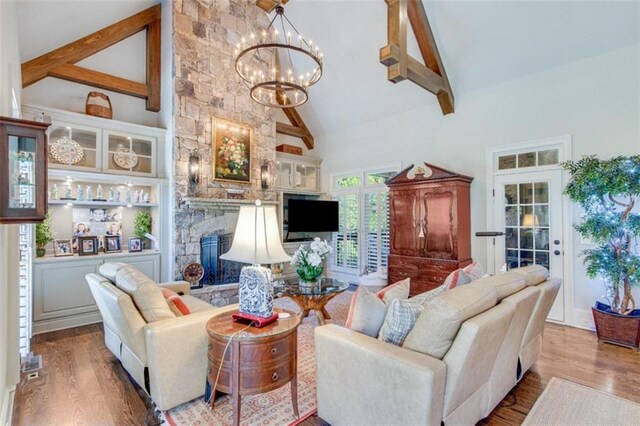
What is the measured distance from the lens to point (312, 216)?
652 centimetres

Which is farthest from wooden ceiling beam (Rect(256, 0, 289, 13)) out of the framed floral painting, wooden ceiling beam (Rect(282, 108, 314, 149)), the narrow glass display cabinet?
the narrow glass display cabinet

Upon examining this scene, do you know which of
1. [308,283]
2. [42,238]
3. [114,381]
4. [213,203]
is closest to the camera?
[114,381]

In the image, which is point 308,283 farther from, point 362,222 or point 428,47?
point 428,47

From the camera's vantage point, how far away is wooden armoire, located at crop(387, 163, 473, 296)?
4645 mm

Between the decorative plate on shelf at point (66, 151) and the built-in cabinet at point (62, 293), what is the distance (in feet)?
4.34

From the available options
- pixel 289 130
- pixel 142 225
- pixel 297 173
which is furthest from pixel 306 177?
pixel 142 225

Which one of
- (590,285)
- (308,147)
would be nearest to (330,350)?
(590,285)

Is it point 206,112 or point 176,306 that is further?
point 206,112

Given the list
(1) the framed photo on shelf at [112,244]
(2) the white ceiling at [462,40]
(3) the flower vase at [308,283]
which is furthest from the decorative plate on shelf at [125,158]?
(2) the white ceiling at [462,40]

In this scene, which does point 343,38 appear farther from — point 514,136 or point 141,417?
point 141,417

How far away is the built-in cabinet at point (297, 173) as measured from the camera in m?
6.71

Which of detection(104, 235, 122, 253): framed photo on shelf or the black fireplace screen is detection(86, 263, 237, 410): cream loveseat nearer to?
detection(104, 235, 122, 253): framed photo on shelf

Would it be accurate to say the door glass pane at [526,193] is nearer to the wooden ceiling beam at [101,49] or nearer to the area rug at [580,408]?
the area rug at [580,408]

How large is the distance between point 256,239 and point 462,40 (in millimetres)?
4332
